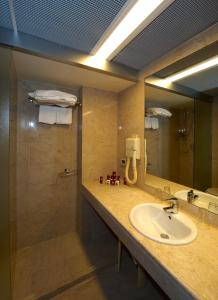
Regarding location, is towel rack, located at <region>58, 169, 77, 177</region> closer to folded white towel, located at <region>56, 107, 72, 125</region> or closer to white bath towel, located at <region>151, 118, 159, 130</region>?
folded white towel, located at <region>56, 107, 72, 125</region>

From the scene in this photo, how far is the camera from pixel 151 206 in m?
1.40

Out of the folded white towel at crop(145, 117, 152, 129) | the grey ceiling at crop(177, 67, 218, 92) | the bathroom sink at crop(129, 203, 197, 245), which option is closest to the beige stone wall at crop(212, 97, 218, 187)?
the grey ceiling at crop(177, 67, 218, 92)

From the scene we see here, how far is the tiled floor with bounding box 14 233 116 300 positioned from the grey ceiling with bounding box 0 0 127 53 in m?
2.25

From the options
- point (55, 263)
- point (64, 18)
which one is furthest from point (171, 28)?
point (55, 263)

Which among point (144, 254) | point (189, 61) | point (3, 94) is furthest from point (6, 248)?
point (189, 61)

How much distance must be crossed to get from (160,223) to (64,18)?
1.73 metres

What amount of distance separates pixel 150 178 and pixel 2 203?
1429mm

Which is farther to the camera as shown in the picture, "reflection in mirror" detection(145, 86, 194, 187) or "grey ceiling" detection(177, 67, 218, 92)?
"reflection in mirror" detection(145, 86, 194, 187)

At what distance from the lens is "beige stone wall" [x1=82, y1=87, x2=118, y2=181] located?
2.10 m

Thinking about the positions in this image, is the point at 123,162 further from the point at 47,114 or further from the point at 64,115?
the point at 47,114

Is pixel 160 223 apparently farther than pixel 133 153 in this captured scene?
No

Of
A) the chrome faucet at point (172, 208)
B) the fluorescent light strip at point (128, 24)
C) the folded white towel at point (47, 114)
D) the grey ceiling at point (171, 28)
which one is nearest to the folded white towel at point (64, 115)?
the folded white towel at point (47, 114)

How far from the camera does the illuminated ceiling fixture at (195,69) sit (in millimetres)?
1195

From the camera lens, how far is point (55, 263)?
176cm
